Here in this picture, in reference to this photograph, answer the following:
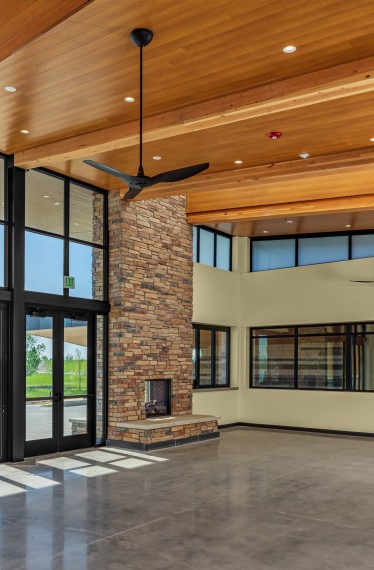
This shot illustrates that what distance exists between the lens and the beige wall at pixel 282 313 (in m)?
11.6

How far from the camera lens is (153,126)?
6.55 m

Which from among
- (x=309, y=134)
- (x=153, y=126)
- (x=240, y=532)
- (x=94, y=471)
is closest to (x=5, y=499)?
(x=94, y=471)

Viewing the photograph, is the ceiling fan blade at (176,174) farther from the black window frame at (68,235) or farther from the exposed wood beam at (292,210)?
the exposed wood beam at (292,210)

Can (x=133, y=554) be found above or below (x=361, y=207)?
below

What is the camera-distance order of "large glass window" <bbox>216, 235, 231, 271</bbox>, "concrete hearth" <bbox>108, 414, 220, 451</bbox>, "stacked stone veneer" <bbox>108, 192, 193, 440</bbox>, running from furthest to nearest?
"large glass window" <bbox>216, 235, 231, 271</bbox>, "stacked stone veneer" <bbox>108, 192, 193, 440</bbox>, "concrete hearth" <bbox>108, 414, 220, 451</bbox>

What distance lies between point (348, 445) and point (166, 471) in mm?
4050

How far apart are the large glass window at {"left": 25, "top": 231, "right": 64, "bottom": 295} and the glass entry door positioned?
0.41 m

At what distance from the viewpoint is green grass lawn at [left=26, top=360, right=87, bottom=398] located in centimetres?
862

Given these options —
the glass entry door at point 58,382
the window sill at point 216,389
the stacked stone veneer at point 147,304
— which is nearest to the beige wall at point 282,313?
the window sill at point 216,389

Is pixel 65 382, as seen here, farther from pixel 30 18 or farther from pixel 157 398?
pixel 30 18

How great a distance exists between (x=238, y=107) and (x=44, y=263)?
4.35m

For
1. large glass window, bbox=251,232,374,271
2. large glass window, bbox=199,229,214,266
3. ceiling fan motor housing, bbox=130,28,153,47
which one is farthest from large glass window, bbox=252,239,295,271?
ceiling fan motor housing, bbox=130,28,153,47

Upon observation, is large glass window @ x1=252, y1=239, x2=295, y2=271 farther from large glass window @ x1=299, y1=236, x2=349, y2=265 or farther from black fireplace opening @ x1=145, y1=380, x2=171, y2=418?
black fireplace opening @ x1=145, y1=380, x2=171, y2=418

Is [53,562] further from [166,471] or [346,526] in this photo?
[166,471]
